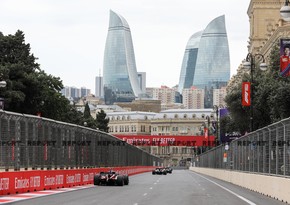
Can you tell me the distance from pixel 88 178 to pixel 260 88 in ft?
99.9

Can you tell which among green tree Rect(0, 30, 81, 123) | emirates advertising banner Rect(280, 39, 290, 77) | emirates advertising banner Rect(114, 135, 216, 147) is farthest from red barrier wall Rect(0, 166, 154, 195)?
emirates advertising banner Rect(114, 135, 216, 147)

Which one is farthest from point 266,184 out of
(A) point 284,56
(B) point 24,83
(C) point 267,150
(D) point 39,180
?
(B) point 24,83

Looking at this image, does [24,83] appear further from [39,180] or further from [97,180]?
[39,180]

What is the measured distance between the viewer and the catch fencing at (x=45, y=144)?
30.1 metres

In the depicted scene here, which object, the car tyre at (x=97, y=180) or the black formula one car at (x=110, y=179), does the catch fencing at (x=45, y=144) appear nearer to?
the car tyre at (x=97, y=180)

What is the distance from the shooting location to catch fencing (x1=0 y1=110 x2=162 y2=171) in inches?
1187

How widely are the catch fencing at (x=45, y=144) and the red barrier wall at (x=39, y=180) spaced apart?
0.30 meters

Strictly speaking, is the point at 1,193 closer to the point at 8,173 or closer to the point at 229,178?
the point at 8,173

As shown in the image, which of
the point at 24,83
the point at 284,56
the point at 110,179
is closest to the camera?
the point at 284,56

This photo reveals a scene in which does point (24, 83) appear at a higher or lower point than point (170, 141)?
higher

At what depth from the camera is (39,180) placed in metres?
34.3

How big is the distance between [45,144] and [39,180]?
2.23m

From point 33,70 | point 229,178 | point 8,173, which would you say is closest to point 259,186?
point 8,173

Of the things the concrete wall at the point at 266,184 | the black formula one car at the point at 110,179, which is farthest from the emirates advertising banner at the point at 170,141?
the black formula one car at the point at 110,179
